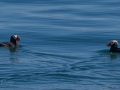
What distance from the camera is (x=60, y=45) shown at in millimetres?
28891

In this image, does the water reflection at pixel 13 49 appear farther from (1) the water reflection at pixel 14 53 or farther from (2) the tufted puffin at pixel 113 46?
(2) the tufted puffin at pixel 113 46

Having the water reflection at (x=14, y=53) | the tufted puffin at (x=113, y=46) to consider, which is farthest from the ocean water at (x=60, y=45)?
the tufted puffin at (x=113, y=46)

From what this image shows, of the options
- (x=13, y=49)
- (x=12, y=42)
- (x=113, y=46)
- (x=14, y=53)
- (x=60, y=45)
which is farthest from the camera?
(x=60, y=45)

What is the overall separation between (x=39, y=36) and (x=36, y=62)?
6652 millimetres

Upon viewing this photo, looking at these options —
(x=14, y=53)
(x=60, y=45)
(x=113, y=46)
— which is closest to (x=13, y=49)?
(x=14, y=53)

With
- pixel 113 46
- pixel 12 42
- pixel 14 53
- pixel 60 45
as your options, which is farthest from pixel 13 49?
pixel 113 46

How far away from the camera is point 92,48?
1110 inches

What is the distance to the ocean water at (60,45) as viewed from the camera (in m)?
21.9

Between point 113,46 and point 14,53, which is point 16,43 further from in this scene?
point 113,46

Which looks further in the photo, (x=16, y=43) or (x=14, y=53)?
(x=16, y=43)

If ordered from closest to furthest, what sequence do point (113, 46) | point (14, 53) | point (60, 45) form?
point (14, 53), point (113, 46), point (60, 45)

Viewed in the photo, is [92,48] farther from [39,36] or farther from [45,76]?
[45,76]

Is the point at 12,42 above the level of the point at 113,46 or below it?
above

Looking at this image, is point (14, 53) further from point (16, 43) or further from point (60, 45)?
point (60, 45)
